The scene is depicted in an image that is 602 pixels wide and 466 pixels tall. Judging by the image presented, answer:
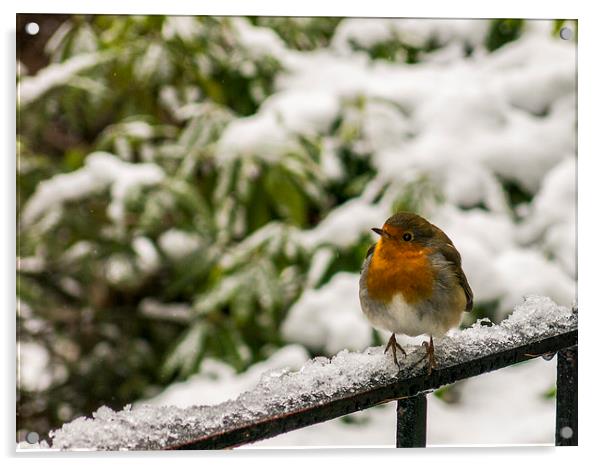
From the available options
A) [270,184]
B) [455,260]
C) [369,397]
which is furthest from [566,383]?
[270,184]

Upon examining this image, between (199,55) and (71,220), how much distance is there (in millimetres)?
384

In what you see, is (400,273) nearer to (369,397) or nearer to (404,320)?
(404,320)

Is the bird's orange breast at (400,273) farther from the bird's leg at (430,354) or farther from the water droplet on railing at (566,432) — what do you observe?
the water droplet on railing at (566,432)

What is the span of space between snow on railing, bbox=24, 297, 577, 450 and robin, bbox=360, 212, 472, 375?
0.03 m

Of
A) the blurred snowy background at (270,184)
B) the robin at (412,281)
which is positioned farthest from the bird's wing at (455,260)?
the blurred snowy background at (270,184)

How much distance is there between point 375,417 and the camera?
137 centimetres

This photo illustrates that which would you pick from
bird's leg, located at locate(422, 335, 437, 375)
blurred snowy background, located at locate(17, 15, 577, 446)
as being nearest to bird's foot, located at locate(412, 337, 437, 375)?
bird's leg, located at locate(422, 335, 437, 375)

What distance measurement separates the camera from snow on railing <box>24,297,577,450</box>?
645 millimetres

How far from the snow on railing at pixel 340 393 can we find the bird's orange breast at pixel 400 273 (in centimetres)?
6

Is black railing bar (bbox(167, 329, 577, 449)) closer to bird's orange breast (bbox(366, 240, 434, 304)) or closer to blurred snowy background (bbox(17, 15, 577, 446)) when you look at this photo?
bird's orange breast (bbox(366, 240, 434, 304))

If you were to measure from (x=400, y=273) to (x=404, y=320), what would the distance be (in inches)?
2.2

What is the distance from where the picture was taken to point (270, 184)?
1.45 meters

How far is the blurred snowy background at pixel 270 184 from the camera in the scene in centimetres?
140
